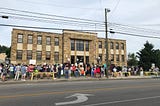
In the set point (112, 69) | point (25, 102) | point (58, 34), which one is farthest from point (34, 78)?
point (58, 34)

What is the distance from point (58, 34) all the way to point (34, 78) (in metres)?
22.0

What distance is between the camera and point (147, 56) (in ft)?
A: 169

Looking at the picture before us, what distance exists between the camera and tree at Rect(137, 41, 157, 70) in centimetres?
5117

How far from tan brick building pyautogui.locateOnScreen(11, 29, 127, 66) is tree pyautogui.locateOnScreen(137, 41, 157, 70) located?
920cm

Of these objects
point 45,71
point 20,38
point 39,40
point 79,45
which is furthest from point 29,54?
point 45,71

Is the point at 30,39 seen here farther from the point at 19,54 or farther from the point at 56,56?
the point at 56,56

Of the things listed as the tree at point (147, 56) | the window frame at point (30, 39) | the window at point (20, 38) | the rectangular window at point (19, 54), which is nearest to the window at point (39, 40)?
the window frame at point (30, 39)

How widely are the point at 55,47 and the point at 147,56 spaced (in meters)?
21.3

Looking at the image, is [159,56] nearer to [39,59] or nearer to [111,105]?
[39,59]

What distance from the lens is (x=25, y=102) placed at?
28.7 ft

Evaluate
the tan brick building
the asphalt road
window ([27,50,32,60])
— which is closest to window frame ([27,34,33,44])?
the tan brick building

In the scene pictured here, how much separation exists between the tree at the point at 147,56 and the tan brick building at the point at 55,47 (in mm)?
9205

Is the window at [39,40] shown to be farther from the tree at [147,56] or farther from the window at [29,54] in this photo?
the tree at [147,56]

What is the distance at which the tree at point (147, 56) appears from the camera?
51.2 m
